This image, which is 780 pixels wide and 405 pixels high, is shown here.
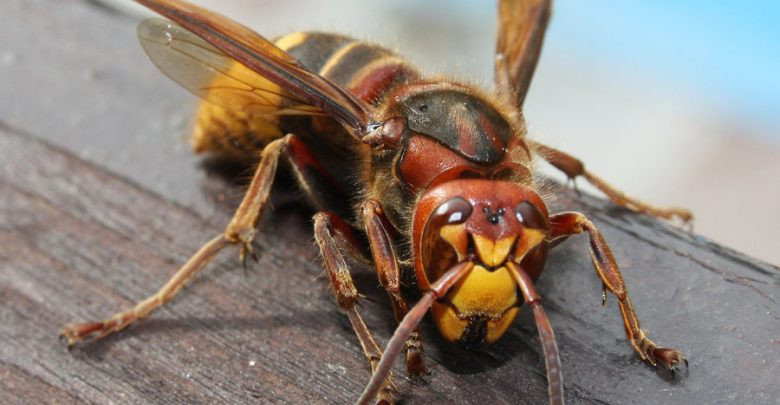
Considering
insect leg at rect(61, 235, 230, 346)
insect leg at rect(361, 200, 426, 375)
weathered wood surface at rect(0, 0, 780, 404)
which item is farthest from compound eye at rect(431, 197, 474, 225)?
insect leg at rect(61, 235, 230, 346)

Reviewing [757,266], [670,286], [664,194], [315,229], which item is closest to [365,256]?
[315,229]

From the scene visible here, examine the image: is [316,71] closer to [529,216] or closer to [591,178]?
[591,178]

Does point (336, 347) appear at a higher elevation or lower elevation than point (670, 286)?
lower

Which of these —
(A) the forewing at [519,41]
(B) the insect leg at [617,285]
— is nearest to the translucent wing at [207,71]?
(A) the forewing at [519,41]

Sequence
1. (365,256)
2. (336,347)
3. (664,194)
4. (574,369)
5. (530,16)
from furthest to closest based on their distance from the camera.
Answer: (664,194) → (530,16) → (365,256) → (336,347) → (574,369)

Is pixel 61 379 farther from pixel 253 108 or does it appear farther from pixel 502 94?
pixel 502 94

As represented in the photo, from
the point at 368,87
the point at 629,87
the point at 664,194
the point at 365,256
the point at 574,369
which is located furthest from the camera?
the point at 629,87
